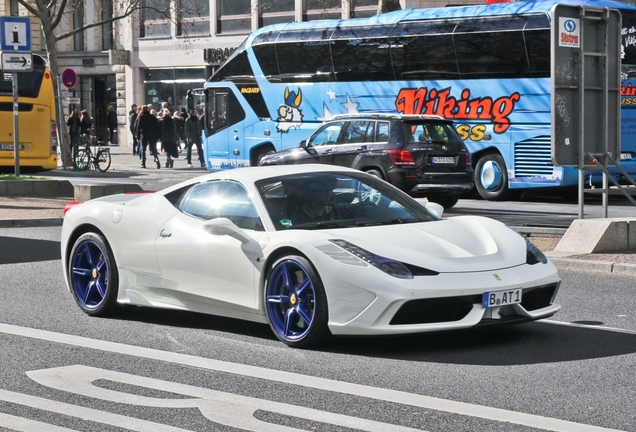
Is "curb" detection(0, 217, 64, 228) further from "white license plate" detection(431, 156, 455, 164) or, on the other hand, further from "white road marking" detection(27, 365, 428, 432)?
"white road marking" detection(27, 365, 428, 432)

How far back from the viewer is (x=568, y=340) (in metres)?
7.99

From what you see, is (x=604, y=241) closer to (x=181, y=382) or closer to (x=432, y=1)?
(x=181, y=382)

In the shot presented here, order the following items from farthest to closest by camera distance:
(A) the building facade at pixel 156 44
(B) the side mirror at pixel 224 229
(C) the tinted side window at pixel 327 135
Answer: (A) the building facade at pixel 156 44 < (C) the tinted side window at pixel 327 135 < (B) the side mirror at pixel 224 229

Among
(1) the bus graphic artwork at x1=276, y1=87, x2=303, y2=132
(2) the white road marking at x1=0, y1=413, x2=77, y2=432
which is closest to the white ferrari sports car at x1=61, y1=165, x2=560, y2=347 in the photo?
(2) the white road marking at x1=0, y1=413, x2=77, y2=432

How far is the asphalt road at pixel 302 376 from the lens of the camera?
5801 millimetres

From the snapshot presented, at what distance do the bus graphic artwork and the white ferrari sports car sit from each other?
1755 cm

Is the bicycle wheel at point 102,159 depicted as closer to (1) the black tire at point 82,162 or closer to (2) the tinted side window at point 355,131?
(1) the black tire at point 82,162

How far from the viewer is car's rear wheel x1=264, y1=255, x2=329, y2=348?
24.9ft

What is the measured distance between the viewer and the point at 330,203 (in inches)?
331

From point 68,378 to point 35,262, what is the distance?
6.38 metres

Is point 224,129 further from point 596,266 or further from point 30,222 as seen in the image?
point 596,266

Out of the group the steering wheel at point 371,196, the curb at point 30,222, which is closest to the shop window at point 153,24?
the curb at point 30,222

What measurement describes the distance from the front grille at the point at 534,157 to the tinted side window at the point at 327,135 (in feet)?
12.8

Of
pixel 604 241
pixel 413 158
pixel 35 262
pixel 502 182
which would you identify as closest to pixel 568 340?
pixel 604 241
